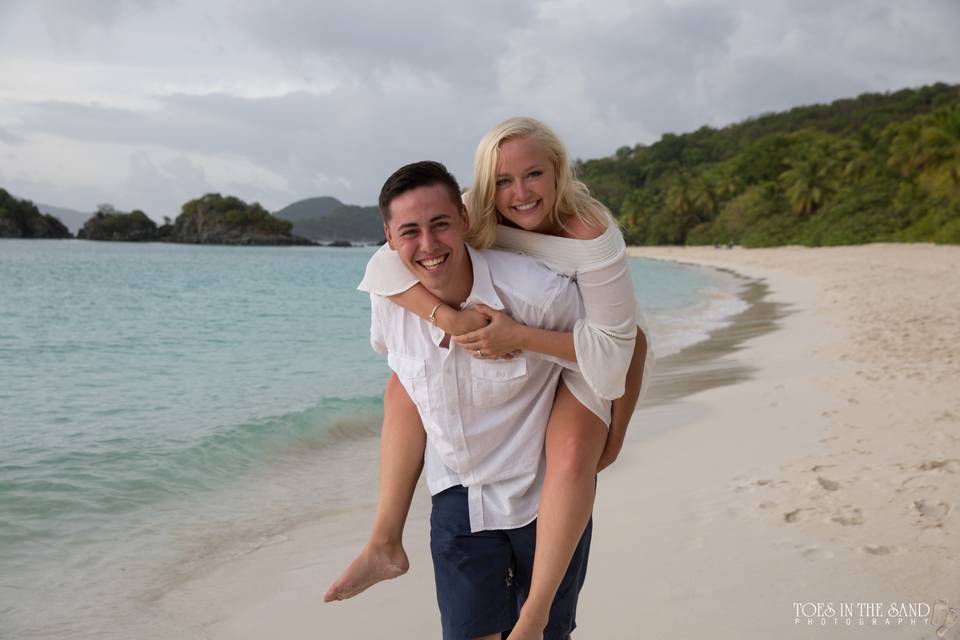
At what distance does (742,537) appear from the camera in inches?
159

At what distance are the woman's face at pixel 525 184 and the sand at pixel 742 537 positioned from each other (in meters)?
1.79

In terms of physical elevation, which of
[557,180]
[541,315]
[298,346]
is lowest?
[298,346]

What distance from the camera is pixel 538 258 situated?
7.78ft

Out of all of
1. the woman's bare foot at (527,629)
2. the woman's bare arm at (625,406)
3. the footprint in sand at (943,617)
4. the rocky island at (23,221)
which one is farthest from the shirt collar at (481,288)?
the rocky island at (23,221)

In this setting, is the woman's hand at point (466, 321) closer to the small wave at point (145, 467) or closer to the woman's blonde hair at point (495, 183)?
the woman's blonde hair at point (495, 183)

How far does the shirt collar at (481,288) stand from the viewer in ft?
7.12

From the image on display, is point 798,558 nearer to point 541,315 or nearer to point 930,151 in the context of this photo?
point 541,315

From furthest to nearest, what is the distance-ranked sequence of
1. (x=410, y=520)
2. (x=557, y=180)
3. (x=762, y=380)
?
(x=762, y=380), (x=410, y=520), (x=557, y=180)

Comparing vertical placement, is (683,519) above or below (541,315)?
below

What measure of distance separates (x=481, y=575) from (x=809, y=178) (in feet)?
199

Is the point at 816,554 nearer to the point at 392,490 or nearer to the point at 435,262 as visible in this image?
the point at 392,490

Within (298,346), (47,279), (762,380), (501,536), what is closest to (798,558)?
(501,536)

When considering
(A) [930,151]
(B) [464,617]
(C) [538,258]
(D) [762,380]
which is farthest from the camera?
(A) [930,151]

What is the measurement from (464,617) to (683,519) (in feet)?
8.32
